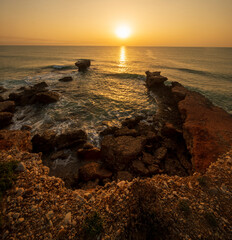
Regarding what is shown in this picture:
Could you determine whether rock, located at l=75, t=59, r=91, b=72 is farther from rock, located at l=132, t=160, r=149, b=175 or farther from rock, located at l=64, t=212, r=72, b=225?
rock, located at l=64, t=212, r=72, b=225

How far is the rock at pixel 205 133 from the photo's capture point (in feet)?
23.5

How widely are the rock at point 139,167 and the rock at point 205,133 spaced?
2817 millimetres

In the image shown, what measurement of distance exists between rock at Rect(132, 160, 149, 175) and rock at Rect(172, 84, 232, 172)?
9.24 ft

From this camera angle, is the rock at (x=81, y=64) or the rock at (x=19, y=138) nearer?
the rock at (x=19, y=138)

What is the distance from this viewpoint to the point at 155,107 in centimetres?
1711

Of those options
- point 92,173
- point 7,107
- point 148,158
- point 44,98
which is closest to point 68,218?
point 92,173

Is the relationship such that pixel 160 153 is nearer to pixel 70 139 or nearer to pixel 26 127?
pixel 70 139

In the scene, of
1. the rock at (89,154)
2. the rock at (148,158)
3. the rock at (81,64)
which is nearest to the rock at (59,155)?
the rock at (89,154)

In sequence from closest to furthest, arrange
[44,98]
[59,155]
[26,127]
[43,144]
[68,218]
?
1. [68,218]
2. [59,155]
3. [43,144]
4. [26,127]
5. [44,98]

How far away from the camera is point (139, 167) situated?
25.5ft

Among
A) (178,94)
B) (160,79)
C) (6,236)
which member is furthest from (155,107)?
(6,236)

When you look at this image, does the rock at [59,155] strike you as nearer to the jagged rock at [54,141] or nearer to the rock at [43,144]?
the jagged rock at [54,141]

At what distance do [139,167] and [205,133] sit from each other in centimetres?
557

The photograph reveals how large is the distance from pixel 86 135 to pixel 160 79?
18.4 meters
